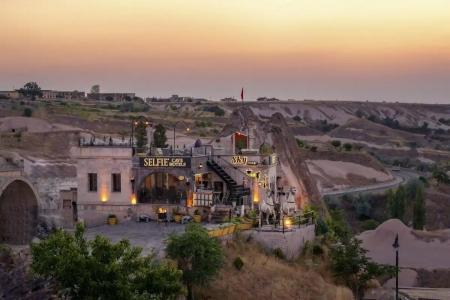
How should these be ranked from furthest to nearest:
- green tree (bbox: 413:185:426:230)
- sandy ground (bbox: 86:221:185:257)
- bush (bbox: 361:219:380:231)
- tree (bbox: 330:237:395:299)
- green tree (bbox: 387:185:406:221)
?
1. green tree (bbox: 387:185:406:221)
2. bush (bbox: 361:219:380:231)
3. green tree (bbox: 413:185:426:230)
4. tree (bbox: 330:237:395:299)
5. sandy ground (bbox: 86:221:185:257)

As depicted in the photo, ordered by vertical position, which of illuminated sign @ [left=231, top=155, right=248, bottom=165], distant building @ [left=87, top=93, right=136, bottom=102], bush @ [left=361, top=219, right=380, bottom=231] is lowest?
bush @ [left=361, top=219, right=380, bottom=231]

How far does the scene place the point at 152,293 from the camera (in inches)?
766

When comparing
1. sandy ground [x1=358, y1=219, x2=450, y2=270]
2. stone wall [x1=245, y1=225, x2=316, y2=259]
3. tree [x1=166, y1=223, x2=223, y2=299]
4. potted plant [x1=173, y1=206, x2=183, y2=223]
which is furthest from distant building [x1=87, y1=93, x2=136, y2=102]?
tree [x1=166, y1=223, x2=223, y2=299]

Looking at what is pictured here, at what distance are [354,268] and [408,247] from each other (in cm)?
1593

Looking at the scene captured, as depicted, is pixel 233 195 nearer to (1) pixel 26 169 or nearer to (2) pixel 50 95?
(1) pixel 26 169

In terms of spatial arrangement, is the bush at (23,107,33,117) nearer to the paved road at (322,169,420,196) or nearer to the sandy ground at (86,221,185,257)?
the paved road at (322,169,420,196)

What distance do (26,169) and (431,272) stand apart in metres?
32.6

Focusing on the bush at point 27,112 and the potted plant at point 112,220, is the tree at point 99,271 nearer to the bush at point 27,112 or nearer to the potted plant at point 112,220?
the potted plant at point 112,220

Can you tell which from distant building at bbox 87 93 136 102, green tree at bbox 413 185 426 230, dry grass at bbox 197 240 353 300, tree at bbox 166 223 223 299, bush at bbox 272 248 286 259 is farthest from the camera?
distant building at bbox 87 93 136 102

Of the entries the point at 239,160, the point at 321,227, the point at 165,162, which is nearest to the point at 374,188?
the point at 321,227

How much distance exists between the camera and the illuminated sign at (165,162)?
111 feet

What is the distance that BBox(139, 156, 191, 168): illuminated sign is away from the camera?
33713 mm

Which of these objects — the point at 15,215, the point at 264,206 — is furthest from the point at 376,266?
the point at 15,215

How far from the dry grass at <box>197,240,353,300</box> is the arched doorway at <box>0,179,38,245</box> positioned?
1019cm
